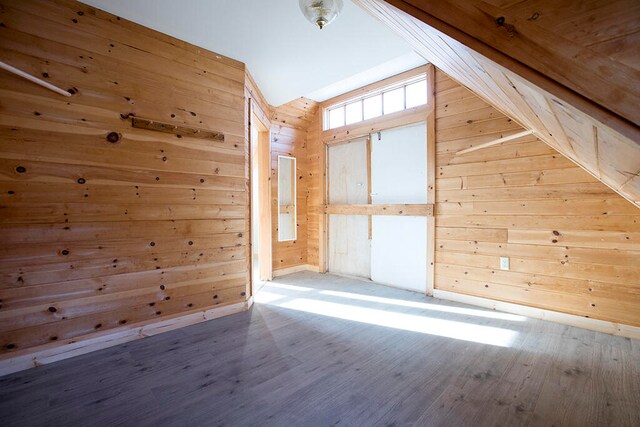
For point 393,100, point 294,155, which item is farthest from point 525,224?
A: point 294,155

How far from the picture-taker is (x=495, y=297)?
2.92 meters

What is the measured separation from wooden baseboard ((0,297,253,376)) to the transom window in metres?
3.26

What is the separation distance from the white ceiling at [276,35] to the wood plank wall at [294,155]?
115cm

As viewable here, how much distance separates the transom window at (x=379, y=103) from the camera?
359cm

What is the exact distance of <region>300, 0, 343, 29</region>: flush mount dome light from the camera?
1.84 meters

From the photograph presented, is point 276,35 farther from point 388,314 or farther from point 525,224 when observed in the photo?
point 525,224

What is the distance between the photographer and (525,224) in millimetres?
2729

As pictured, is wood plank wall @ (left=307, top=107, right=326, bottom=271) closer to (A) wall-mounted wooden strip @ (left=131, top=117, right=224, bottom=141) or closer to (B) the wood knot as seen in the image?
(A) wall-mounted wooden strip @ (left=131, top=117, right=224, bottom=141)

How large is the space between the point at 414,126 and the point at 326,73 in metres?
1.30

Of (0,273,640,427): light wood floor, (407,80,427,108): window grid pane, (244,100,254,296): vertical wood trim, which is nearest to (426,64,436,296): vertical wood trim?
(407,80,427,108): window grid pane

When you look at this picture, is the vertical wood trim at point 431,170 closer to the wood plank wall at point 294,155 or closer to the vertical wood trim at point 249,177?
the wood plank wall at point 294,155

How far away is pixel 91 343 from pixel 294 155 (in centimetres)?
345

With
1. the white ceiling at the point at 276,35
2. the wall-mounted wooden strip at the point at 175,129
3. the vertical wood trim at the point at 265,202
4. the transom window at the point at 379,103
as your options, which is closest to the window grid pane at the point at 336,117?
the transom window at the point at 379,103

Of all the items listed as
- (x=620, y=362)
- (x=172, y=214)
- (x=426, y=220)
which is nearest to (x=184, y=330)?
(x=172, y=214)
